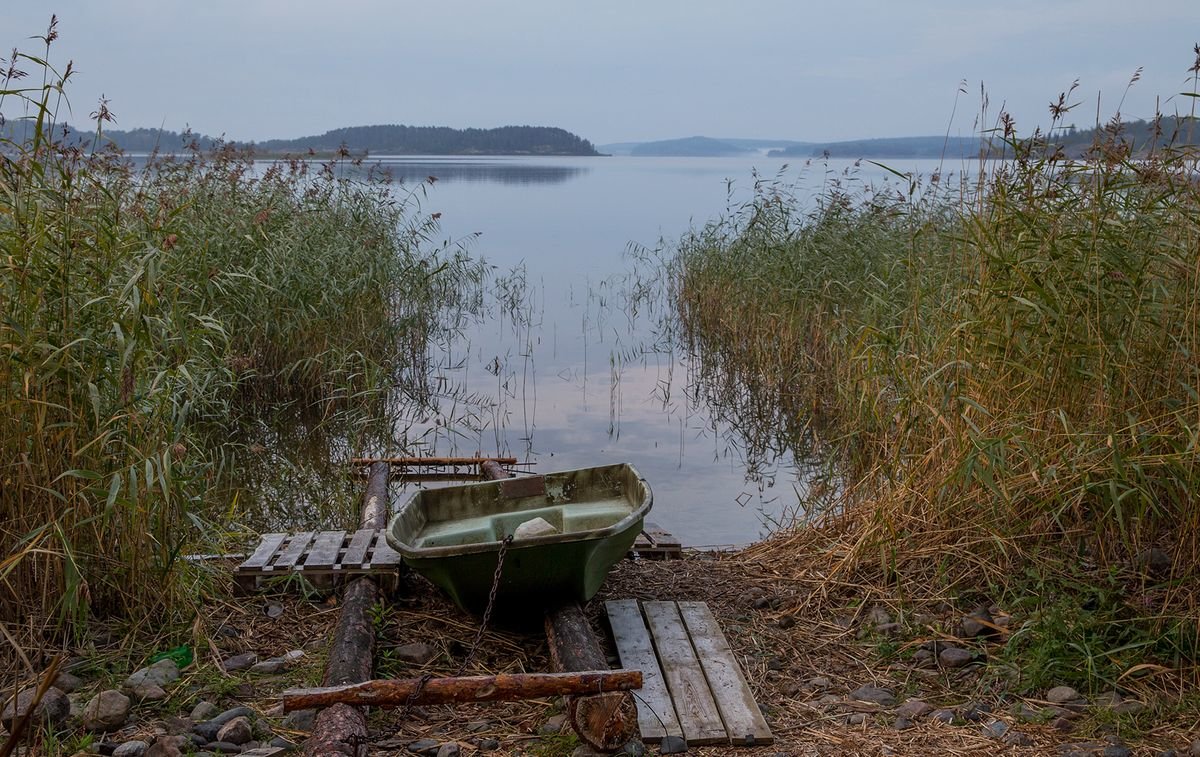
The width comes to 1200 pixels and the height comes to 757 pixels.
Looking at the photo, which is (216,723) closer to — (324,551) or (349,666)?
(349,666)

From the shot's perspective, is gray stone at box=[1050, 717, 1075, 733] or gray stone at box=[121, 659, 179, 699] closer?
gray stone at box=[1050, 717, 1075, 733]

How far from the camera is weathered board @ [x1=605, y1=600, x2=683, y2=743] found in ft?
12.2

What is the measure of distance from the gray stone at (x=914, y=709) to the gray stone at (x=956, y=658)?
0.30 meters

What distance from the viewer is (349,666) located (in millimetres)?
3857

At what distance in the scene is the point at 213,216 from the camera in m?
8.54

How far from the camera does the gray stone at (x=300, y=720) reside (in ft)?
12.0

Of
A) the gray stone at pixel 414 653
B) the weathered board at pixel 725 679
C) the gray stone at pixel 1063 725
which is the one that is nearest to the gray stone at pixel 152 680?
the gray stone at pixel 414 653

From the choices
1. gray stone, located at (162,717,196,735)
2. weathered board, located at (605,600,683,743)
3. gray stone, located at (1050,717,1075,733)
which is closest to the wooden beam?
weathered board, located at (605,600,683,743)

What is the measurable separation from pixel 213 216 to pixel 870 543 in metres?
5.91

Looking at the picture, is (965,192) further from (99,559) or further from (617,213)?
(617,213)

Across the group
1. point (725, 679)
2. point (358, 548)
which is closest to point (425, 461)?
point (358, 548)

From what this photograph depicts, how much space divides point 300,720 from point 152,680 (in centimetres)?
58

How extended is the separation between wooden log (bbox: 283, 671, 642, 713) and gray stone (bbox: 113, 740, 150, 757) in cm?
44

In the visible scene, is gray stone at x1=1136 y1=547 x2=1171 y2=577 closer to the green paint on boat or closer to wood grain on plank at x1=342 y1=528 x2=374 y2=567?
the green paint on boat
